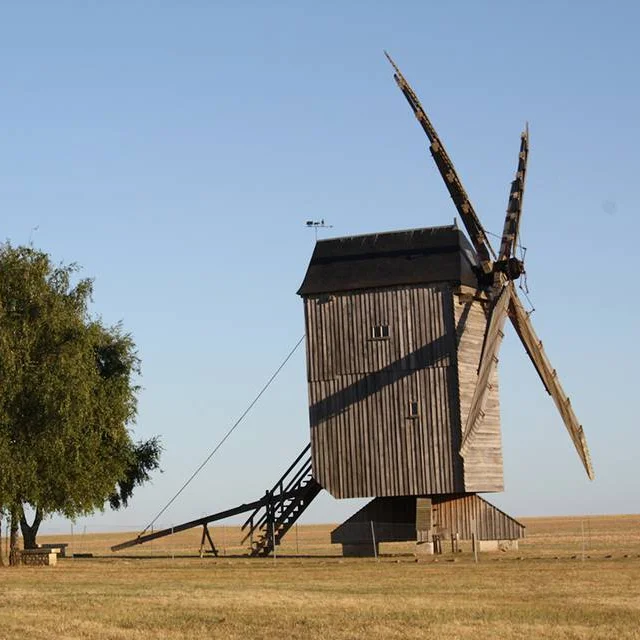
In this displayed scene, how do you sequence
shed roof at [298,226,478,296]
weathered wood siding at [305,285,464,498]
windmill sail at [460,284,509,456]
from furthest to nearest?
shed roof at [298,226,478,296], weathered wood siding at [305,285,464,498], windmill sail at [460,284,509,456]

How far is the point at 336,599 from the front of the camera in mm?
30391

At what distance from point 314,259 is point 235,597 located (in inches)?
807

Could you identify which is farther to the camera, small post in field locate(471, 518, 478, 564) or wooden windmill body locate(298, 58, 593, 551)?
wooden windmill body locate(298, 58, 593, 551)

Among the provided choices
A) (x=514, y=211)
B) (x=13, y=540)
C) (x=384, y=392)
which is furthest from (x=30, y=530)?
(x=514, y=211)

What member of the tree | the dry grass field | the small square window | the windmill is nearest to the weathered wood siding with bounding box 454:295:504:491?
the windmill

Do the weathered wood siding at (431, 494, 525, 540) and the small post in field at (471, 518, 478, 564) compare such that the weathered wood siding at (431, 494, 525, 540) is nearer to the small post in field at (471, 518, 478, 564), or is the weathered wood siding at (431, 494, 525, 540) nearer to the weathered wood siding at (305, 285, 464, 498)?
the small post in field at (471, 518, 478, 564)

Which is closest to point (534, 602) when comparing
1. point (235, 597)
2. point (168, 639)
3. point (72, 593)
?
point (235, 597)

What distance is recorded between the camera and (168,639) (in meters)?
24.2

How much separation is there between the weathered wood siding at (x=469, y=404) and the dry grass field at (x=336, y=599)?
10.5ft

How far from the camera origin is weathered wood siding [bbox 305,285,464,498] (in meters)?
47.0

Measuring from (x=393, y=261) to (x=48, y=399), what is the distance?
12.6 metres

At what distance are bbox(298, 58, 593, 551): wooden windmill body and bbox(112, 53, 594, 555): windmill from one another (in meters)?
0.04

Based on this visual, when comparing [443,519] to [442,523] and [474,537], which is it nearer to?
[442,523]

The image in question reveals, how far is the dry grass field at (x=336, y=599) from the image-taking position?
2509cm
